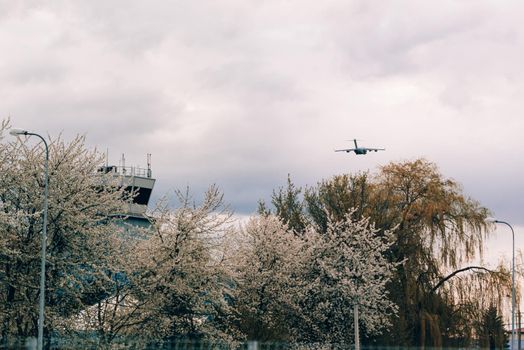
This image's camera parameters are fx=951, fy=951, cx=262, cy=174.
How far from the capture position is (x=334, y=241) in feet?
168

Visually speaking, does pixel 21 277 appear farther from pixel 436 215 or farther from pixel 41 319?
pixel 436 215

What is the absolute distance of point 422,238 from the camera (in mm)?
55500

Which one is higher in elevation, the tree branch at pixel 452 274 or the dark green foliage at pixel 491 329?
→ the tree branch at pixel 452 274

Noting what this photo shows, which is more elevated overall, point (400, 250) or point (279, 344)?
point (400, 250)

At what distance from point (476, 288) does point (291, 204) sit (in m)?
13.0

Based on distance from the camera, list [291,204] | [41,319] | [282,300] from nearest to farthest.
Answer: [41,319], [282,300], [291,204]

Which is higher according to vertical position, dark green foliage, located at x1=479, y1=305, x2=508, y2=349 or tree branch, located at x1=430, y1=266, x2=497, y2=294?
tree branch, located at x1=430, y1=266, x2=497, y2=294

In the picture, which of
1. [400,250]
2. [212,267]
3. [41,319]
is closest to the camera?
[41,319]

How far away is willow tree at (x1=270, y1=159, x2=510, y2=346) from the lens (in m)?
53.9

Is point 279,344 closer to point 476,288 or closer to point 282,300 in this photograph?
point 282,300

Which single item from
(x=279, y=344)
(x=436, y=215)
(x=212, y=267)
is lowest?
(x=279, y=344)

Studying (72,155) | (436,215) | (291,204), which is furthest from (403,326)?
(72,155)

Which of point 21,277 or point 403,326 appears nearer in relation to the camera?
point 21,277

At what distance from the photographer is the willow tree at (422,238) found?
53.9m
